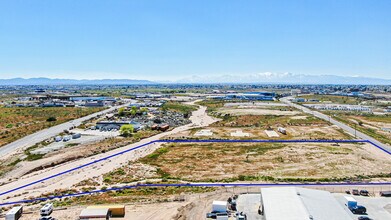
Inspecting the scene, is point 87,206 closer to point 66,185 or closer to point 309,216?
point 66,185

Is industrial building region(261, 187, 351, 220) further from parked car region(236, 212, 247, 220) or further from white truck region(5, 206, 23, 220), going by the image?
white truck region(5, 206, 23, 220)

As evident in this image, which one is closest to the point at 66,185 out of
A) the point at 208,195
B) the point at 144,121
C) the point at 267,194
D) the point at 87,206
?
the point at 87,206

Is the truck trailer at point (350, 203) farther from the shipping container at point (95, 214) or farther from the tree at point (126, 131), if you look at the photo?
the tree at point (126, 131)

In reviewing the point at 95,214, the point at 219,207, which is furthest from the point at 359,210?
the point at 95,214

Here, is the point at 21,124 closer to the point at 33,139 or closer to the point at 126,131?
the point at 33,139

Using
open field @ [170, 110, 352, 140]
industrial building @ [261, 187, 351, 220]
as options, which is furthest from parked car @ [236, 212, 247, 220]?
open field @ [170, 110, 352, 140]

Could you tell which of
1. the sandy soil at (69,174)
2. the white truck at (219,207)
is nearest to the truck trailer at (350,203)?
the white truck at (219,207)
